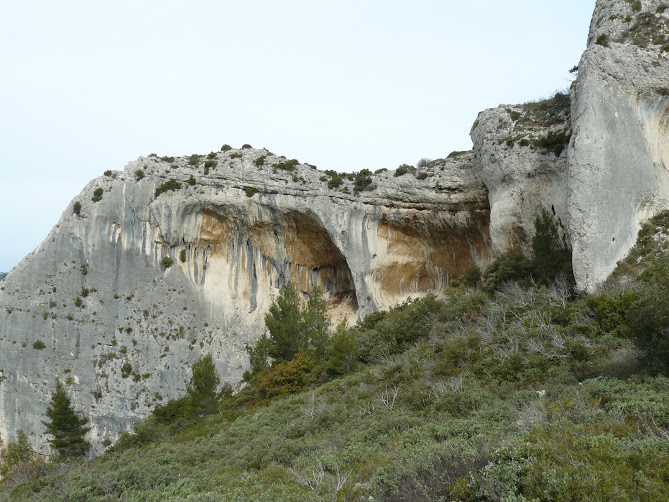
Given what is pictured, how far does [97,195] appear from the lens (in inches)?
1484

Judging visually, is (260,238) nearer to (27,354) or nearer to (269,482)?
(27,354)

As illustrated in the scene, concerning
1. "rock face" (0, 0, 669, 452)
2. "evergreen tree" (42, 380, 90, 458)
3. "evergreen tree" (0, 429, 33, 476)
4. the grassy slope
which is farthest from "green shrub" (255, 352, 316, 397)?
"evergreen tree" (0, 429, 33, 476)

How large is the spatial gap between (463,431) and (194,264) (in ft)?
101

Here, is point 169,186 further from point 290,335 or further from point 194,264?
point 290,335

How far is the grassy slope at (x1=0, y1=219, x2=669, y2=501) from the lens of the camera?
6.77m

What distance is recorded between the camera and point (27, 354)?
3453cm

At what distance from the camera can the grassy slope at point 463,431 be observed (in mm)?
6773

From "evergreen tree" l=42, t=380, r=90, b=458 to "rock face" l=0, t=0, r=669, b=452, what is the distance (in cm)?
96

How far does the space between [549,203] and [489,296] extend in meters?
5.32

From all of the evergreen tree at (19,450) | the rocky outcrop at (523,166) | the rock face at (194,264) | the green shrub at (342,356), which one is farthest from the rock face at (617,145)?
the evergreen tree at (19,450)

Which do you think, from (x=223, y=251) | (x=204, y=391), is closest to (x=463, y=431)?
(x=204, y=391)

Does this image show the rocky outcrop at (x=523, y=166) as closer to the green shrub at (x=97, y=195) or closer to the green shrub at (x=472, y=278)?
the green shrub at (x=472, y=278)

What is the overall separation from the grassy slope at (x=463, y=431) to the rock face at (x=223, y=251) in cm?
1053

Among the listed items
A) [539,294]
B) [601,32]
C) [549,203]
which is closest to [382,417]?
[539,294]
